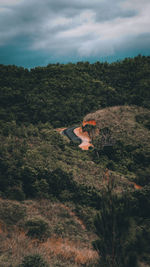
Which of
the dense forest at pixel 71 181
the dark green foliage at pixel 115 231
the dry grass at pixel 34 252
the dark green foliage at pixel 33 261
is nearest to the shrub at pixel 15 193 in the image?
the dense forest at pixel 71 181

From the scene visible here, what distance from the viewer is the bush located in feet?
35.8

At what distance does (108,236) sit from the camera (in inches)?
279

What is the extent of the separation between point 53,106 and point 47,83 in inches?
439

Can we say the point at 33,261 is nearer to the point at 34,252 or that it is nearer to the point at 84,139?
the point at 34,252

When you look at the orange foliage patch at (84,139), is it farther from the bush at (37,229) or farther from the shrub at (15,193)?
the bush at (37,229)

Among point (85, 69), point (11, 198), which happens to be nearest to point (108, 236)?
point (11, 198)

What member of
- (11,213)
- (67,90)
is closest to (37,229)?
(11,213)

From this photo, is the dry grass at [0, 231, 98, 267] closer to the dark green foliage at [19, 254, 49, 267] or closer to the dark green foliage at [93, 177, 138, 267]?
the dark green foliage at [19, 254, 49, 267]

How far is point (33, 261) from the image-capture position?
729cm

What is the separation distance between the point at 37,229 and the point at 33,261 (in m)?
3.97

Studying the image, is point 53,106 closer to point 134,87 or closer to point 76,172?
point 134,87

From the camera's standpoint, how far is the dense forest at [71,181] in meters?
7.23

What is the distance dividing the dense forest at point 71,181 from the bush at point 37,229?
52mm

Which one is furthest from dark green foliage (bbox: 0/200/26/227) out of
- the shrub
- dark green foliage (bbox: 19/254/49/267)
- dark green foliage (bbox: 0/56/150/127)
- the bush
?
dark green foliage (bbox: 0/56/150/127)
